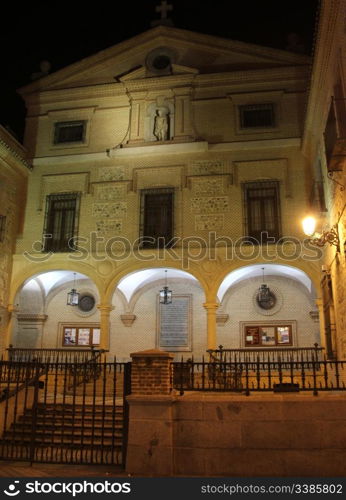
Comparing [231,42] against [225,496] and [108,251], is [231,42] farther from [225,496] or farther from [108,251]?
[225,496]

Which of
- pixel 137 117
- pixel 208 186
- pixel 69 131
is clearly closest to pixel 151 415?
pixel 208 186

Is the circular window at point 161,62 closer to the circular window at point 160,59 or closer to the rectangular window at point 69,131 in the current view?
the circular window at point 160,59

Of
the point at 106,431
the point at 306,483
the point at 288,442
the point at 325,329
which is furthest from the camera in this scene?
the point at 325,329

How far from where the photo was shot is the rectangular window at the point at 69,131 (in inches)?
796

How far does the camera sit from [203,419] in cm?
829

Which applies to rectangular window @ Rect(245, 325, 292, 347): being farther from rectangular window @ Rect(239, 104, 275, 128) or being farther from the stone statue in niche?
the stone statue in niche

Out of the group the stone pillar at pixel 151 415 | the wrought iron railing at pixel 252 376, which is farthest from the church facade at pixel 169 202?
the stone pillar at pixel 151 415

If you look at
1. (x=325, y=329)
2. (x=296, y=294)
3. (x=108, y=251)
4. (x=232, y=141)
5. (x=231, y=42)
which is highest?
(x=231, y=42)

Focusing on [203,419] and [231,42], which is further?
[231,42]

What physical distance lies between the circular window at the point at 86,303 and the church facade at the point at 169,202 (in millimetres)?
50

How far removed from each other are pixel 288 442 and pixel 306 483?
2.66 feet

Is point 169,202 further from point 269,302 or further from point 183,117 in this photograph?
point 269,302

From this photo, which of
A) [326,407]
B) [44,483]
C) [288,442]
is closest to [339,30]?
[326,407]

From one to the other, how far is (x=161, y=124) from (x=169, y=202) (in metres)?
3.37
